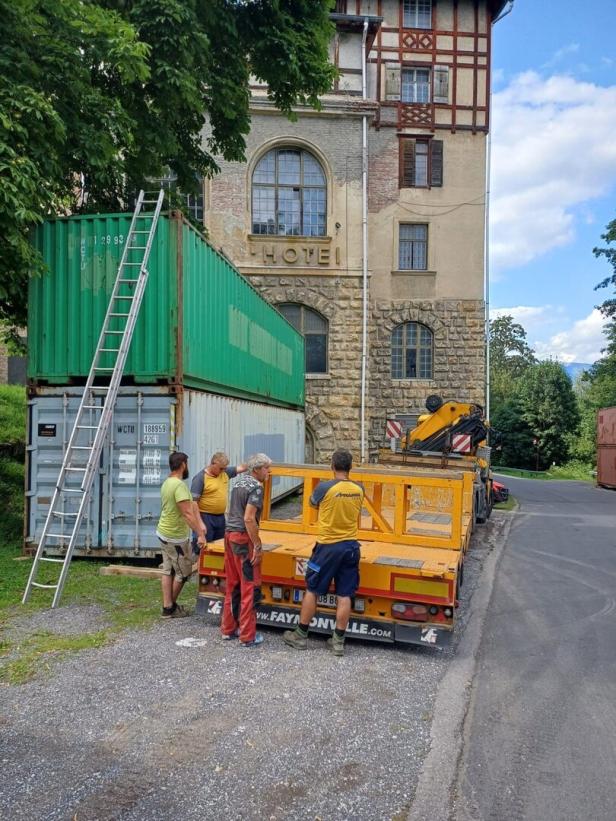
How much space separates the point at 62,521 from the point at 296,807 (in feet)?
20.9

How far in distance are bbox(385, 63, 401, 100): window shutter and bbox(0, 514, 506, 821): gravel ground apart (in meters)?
23.1

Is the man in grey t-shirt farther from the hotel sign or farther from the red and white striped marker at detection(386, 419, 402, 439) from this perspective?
the hotel sign

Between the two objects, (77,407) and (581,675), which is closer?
(581,675)

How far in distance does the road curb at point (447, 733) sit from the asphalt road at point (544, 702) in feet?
0.21

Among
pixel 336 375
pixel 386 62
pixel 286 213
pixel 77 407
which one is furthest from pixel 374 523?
pixel 386 62

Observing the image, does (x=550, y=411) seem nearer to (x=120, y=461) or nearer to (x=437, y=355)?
(x=437, y=355)

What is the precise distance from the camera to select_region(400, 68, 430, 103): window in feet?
82.4

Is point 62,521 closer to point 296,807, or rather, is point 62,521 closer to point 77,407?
point 77,407

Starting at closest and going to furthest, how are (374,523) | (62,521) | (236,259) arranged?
(374,523), (62,521), (236,259)

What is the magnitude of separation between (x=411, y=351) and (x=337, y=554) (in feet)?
64.2

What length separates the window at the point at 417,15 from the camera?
24.8 meters

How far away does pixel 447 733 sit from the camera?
4.59 metres

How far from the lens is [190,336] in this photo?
10086 mm

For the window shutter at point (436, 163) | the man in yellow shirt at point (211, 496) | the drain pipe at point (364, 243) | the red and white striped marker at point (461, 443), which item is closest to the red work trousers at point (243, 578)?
the man in yellow shirt at point (211, 496)
